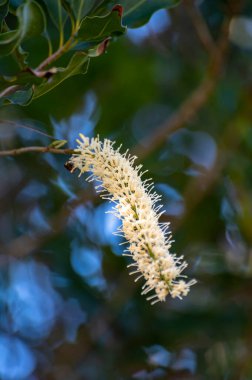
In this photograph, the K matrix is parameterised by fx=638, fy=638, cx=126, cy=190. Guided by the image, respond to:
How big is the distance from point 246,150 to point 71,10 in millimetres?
1793

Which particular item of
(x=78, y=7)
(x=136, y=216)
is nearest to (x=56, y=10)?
(x=78, y=7)

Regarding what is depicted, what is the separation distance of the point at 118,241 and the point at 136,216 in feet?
5.30

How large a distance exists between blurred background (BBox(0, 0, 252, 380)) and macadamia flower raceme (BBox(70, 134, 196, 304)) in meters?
1.39

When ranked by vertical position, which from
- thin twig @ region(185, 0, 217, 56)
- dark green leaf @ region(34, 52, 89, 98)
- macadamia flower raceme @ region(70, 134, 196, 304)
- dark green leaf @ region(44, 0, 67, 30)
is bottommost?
macadamia flower raceme @ region(70, 134, 196, 304)

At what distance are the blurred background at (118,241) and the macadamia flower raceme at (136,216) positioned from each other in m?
1.39

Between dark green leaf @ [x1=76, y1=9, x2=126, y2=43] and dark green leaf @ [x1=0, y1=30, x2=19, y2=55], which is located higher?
dark green leaf @ [x1=76, y1=9, x2=126, y2=43]

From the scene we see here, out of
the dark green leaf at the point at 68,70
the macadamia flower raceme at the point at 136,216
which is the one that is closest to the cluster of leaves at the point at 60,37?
the dark green leaf at the point at 68,70

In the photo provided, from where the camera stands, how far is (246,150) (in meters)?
2.98

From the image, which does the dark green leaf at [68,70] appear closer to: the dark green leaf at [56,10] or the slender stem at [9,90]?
the slender stem at [9,90]

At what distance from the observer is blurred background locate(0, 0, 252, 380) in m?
2.79

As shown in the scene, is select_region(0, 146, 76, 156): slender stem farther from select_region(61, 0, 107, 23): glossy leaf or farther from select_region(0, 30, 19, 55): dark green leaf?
select_region(61, 0, 107, 23): glossy leaf

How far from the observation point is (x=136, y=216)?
49.0 inches

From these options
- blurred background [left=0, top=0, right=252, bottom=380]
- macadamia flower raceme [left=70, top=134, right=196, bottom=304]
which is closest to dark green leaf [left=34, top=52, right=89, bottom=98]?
macadamia flower raceme [left=70, top=134, right=196, bottom=304]

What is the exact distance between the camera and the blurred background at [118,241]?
2.79 m
